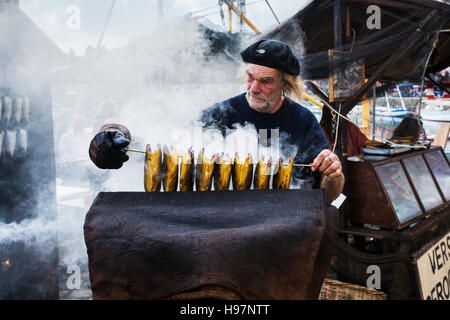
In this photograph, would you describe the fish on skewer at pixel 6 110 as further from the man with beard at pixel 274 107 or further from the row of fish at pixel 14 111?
the man with beard at pixel 274 107

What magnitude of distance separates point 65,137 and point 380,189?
4292mm

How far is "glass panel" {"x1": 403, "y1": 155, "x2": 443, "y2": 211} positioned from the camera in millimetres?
2932

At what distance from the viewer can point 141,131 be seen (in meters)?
2.34

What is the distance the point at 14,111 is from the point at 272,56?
1984mm

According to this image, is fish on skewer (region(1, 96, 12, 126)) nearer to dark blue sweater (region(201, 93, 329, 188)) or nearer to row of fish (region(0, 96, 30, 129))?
row of fish (region(0, 96, 30, 129))

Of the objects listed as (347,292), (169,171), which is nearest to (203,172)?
(169,171)

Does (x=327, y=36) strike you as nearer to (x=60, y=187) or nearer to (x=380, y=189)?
(x=380, y=189)

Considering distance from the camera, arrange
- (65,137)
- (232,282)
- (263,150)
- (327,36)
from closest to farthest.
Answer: (232,282) < (263,150) < (327,36) < (65,137)

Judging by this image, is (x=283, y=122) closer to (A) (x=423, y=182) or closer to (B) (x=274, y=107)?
(B) (x=274, y=107)

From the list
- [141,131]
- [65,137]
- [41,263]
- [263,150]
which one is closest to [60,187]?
[65,137]

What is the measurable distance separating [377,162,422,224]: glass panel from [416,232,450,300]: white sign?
327 mm

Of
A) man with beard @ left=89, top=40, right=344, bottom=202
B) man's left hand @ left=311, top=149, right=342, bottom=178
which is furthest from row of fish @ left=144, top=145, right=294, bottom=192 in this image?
man with beard @ left=89, top=40, right=344, bottom=202

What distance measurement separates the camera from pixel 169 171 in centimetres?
156

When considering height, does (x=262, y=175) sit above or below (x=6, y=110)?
below
